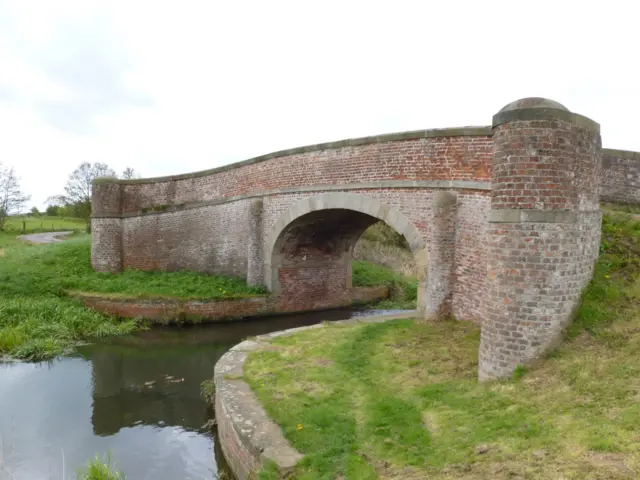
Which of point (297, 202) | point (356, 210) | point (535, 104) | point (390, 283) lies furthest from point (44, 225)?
point (535, 104)

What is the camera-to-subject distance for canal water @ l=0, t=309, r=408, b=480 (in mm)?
5812

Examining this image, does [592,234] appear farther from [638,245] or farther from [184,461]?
[184,461]

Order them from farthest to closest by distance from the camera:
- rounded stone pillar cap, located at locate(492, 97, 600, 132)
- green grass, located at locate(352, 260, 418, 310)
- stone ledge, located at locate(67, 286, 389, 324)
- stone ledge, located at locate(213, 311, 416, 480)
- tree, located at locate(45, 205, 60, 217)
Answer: tree, located at locate(45, 205, 60, 217) < green grass, located at locate(352, 260, 418, 310) < stone ledge, located at locate(67, 286, 389, 324) < rounded stone pillar cap, located at locate(492, 97, 600, 132) < stone ledge, located at locate(213, 311, 416, 480)

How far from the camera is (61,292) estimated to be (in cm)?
1318

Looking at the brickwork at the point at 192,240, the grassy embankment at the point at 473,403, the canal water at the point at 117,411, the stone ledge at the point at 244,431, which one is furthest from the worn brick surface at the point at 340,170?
the stone ledge at the point at 244,431

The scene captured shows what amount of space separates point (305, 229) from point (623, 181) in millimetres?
8003

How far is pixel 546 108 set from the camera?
15.1 feet

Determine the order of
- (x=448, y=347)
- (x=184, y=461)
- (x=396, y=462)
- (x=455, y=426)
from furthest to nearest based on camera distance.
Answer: (x=448, y=347) < (x=184, y=461) < (x=455, y=426) < (x=396, y=462)

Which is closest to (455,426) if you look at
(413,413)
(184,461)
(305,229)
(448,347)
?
(413,413)

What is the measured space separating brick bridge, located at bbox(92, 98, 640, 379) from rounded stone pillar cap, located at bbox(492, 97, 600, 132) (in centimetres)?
2

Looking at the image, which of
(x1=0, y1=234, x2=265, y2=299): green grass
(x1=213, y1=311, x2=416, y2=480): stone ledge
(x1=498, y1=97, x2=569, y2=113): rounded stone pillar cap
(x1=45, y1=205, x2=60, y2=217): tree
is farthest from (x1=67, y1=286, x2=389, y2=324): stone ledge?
(x1=45, y1=205, x2=60, y2=217): tree

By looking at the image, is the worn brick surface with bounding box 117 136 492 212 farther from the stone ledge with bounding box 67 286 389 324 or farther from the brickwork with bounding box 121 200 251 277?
the stone ledge with bounding box 67 286 389 324

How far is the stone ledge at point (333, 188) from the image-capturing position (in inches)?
312

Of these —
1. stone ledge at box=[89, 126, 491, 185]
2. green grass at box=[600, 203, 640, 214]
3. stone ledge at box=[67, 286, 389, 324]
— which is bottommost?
stone ledge at box=[67, 286, 389, 324]
